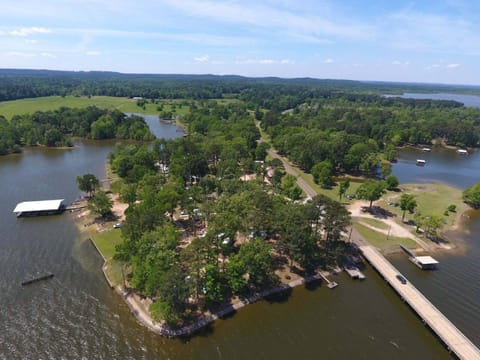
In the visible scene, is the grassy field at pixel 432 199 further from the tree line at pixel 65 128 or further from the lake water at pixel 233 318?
the tree line at pixel 65 128

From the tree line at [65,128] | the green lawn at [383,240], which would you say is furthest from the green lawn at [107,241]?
the tree line at [65,128]

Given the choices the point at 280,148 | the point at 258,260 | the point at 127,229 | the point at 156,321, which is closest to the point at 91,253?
the point at 127,229

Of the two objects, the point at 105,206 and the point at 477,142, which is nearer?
the point at 105,206

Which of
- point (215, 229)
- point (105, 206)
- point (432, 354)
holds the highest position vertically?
point (215, 229)

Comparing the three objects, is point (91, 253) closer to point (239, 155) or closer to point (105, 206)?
point (105, 206)

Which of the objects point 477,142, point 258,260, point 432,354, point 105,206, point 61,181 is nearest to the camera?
point 432,354

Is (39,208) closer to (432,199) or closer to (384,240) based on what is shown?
(384,240)

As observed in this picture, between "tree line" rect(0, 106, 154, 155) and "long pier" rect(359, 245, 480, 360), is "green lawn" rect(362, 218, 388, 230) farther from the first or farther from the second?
"tree line" rect(0, 106, 154, 155)

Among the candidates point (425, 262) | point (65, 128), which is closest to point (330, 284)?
point (425, 262)
